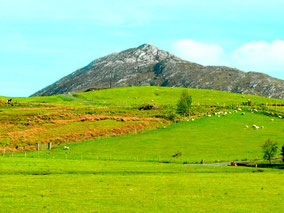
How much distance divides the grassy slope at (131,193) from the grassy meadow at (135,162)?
0.10m

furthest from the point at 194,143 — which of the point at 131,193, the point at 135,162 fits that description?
the point at 131,193

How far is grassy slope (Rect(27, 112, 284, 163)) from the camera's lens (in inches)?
3369

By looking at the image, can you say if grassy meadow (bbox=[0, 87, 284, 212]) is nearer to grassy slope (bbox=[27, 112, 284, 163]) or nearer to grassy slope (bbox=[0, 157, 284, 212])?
grassy slope (bbox=[0, 157, 284, 212])

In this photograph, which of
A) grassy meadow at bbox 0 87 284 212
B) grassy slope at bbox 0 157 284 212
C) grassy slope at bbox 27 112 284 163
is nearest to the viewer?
grassy slope at bbox 0 157 284 212

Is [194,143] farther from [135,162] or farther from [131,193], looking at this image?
[131,193]

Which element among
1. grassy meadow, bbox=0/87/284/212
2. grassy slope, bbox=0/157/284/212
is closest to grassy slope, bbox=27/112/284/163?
grassy meadow, bbox=0/87/284/212

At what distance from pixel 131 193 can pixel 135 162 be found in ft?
120

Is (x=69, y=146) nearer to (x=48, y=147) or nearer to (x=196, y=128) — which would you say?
(x=48, y=147)

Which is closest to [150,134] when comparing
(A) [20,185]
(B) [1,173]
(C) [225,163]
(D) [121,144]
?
(D) [121,144]

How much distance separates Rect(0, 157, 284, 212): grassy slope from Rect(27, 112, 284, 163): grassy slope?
95.1 ft

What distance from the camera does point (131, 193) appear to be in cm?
3853

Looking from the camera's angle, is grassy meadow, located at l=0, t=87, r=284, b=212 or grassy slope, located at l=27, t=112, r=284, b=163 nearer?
grassy meadow, located at l=0, t=87, r=284, b=212

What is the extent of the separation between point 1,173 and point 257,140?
7442 centimetres

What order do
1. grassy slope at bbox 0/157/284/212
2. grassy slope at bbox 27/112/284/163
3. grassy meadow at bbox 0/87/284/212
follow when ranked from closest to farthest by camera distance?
grassy slope at bbox 0/157/284/212
grassy meadow at bbox 0/87/284/212
grassy slope at bbox 27/112/284/163
